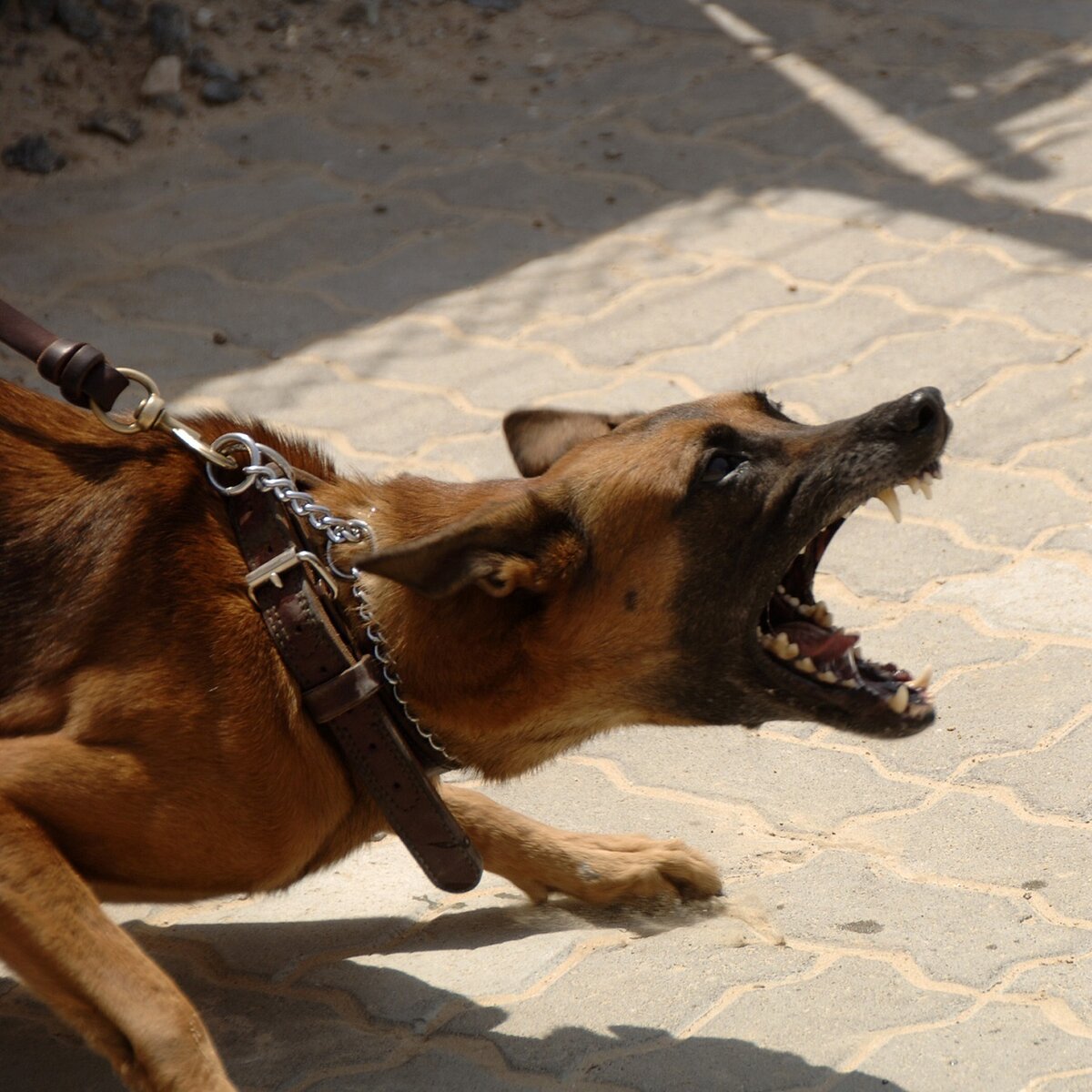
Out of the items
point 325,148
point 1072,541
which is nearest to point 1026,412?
point 1072,541

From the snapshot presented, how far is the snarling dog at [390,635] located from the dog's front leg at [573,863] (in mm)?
448

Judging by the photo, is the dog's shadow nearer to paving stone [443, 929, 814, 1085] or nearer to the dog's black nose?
paving stone [443, 929, 814, 1085]

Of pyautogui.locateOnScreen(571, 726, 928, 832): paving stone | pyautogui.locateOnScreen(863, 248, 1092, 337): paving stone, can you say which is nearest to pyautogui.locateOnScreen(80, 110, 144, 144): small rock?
pyautogui.locateOnScreen(863, 248, 1092, 337): paving stone

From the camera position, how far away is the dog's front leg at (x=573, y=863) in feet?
11.8

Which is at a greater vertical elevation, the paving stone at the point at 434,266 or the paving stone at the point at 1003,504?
the paving stone at the point at 434,266

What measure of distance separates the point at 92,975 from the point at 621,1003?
41.8 inches

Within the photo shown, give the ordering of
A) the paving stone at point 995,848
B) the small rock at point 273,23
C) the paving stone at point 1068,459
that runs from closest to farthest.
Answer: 1. the paving stone at point 995,848
2. the paving stone at point 1068,459
3. the small rock at point 273,23

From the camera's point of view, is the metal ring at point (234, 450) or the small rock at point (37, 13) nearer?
the metal ring at point (234, 450)

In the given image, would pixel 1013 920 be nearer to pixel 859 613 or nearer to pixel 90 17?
pixel 859 613

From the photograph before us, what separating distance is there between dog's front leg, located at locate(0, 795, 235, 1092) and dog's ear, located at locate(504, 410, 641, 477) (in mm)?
1409

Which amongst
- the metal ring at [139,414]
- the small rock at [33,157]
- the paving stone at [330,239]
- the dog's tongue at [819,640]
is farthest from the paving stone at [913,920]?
the small rock at [33,157]

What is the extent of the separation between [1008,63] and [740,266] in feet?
8.43

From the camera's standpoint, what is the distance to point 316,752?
2.98m

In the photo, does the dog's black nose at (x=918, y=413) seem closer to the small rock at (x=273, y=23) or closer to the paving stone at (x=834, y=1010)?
the paving stone at (x=834, y=1010)
